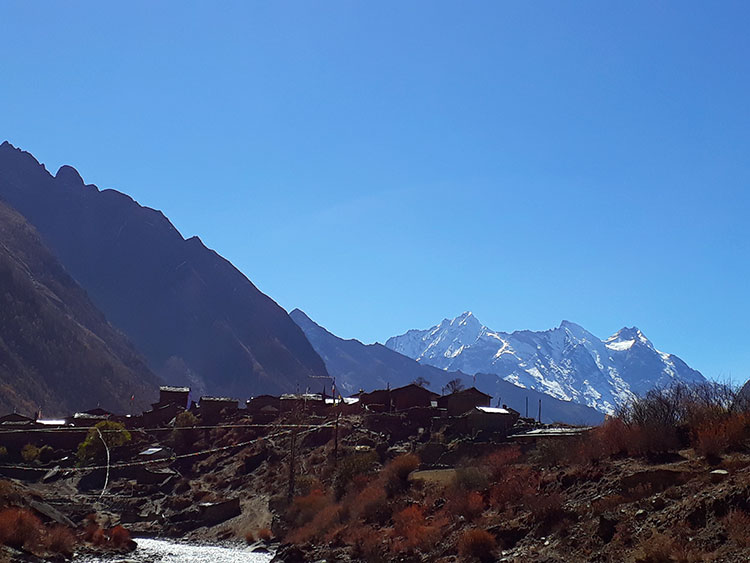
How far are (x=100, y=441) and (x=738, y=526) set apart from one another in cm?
7024

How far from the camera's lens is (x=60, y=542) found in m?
45.9

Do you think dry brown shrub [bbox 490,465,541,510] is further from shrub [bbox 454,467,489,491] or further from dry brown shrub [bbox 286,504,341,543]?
dry brown shrub [bbox 286,504,341,543]

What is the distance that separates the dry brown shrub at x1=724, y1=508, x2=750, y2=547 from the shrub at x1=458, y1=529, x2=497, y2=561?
32.8 ft

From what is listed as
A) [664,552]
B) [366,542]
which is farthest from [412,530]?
[664,552]

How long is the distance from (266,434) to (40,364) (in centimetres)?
11553

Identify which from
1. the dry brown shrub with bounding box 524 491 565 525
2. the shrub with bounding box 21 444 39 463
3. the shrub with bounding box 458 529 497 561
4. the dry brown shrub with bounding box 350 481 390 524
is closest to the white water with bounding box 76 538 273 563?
the dry brown shrub with bounding box 350 481 390 524

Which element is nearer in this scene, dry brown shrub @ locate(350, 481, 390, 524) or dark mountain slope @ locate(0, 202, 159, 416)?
dry brown shrub @ locate(350, 481, 390, 524)

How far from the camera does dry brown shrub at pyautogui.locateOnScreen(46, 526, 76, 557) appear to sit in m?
45.2

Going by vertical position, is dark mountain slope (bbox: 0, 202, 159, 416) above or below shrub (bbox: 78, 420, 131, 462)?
above

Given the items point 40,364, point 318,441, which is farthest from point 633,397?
point 40,364

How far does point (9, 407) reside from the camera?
147 m

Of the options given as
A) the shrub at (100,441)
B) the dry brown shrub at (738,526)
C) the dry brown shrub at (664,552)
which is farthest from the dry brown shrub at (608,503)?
the shrub at (100,441)

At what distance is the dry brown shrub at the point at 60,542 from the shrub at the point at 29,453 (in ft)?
111

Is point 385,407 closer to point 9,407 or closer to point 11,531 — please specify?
point 11,531
